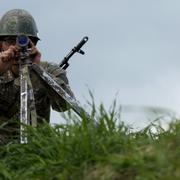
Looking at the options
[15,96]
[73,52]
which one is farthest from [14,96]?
[73,52]

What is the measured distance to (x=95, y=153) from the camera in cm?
598

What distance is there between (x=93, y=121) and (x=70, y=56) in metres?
6.73

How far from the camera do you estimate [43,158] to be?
21.3 ft

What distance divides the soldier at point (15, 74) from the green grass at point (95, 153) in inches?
92.6

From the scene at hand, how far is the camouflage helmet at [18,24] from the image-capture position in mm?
10461

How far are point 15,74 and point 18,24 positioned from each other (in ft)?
3.23

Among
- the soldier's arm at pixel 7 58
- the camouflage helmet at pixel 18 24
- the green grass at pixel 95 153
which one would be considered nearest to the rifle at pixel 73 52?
the camouflage helmet at pixel 18 24

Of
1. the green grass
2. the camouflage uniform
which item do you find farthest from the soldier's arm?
the green grass

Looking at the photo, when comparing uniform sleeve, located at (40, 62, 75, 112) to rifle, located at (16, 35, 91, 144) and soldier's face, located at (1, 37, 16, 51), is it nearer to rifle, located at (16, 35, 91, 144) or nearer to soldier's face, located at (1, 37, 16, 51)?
rifle, located at (16, 35, 91, 144)

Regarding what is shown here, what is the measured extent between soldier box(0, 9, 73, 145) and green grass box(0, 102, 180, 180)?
2353 mm

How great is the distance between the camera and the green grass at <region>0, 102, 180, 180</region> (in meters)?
5.39

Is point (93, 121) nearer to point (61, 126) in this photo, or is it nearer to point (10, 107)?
point (61, 126)

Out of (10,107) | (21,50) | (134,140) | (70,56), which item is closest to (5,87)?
(10,107)

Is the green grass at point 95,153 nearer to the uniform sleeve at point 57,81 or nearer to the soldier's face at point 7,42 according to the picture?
the uniform sleeve at point 57,81
